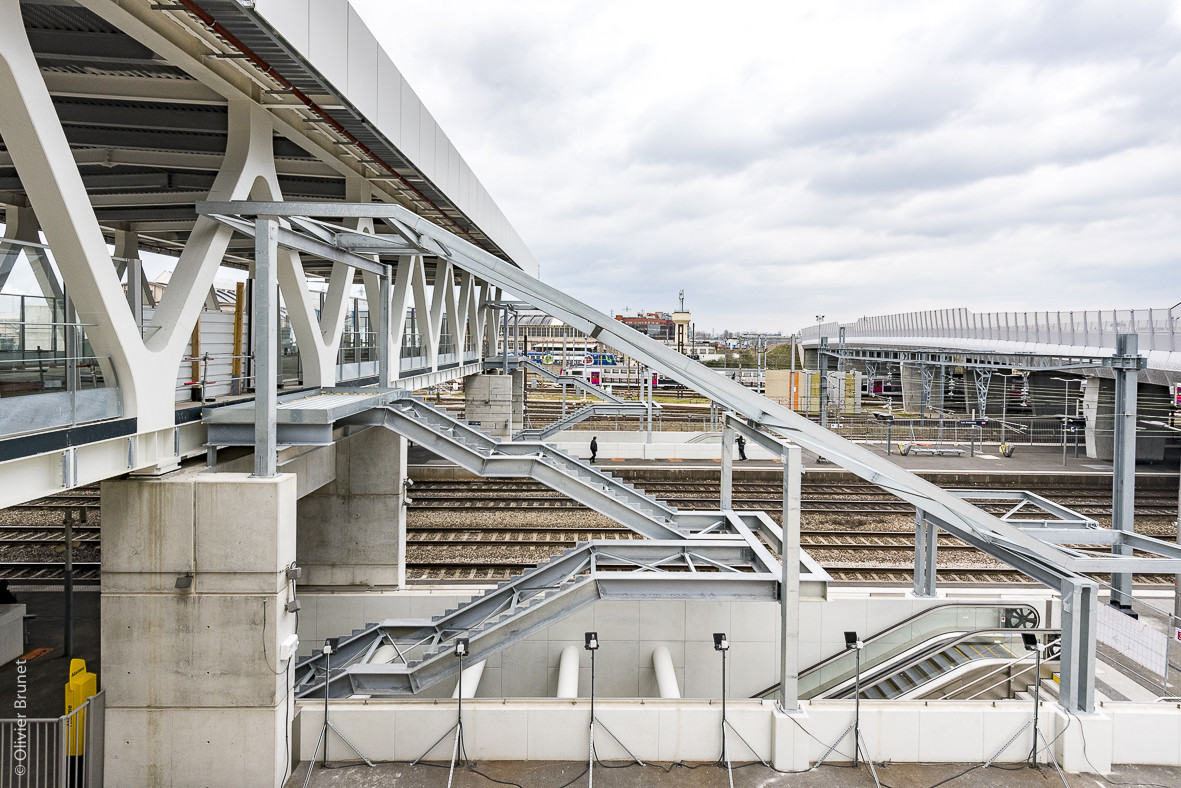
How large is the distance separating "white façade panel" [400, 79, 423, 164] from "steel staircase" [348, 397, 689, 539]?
3562mm

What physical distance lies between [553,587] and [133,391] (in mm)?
5749

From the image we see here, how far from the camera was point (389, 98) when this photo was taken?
848 cm

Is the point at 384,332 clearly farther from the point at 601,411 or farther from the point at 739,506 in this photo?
the point at 601,411

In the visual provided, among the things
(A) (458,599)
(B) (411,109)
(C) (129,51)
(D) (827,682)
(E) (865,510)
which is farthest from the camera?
(E) (865,510)

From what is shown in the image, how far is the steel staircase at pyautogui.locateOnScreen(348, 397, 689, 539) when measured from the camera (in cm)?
961

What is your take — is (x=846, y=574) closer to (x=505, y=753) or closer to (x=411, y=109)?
(x=505, y=753)

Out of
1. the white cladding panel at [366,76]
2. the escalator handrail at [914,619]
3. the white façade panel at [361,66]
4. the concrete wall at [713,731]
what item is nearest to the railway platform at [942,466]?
the escalator handrail at [914,619]

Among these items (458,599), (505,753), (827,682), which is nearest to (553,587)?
(505,753)

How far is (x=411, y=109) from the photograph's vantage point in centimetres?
954

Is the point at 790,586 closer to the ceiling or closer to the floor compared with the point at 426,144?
closer to the floor

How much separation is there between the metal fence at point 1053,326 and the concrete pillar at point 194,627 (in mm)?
22593

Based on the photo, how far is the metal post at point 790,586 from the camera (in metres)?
7.75

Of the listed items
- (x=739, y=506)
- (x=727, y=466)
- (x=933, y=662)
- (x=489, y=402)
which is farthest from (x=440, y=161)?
(x=489, y=402)

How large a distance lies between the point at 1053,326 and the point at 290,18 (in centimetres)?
3024
